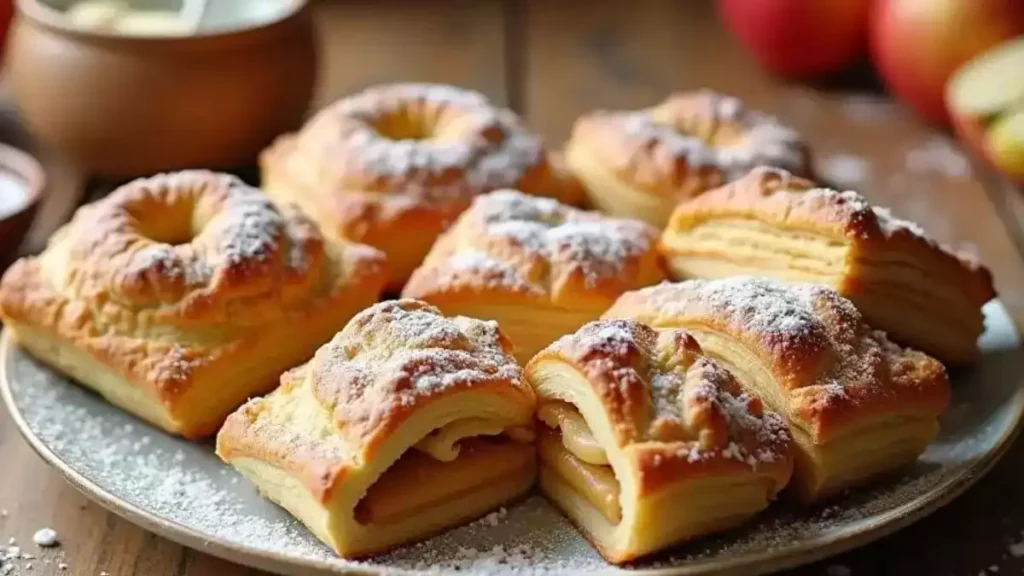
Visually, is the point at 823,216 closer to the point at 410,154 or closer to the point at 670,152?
the point at 670,152

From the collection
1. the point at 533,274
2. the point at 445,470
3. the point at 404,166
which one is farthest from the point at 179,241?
the point at 445,470

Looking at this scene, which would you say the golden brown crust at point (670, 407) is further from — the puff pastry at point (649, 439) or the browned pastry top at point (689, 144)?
the browned pastry top at point (689, 144)

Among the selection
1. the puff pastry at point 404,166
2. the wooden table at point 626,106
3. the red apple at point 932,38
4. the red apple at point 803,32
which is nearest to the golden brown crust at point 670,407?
the wooden table at point 626,106

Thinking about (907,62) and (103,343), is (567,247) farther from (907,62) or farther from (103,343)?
(907,62)

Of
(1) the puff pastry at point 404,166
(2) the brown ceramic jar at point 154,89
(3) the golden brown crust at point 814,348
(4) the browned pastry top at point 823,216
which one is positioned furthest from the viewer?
(2) the brown ceramic jar at point 154,89

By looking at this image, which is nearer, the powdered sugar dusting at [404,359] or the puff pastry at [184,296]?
the powdered sugar dusting at [404,359]

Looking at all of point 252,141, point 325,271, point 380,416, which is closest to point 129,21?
point 252,141
